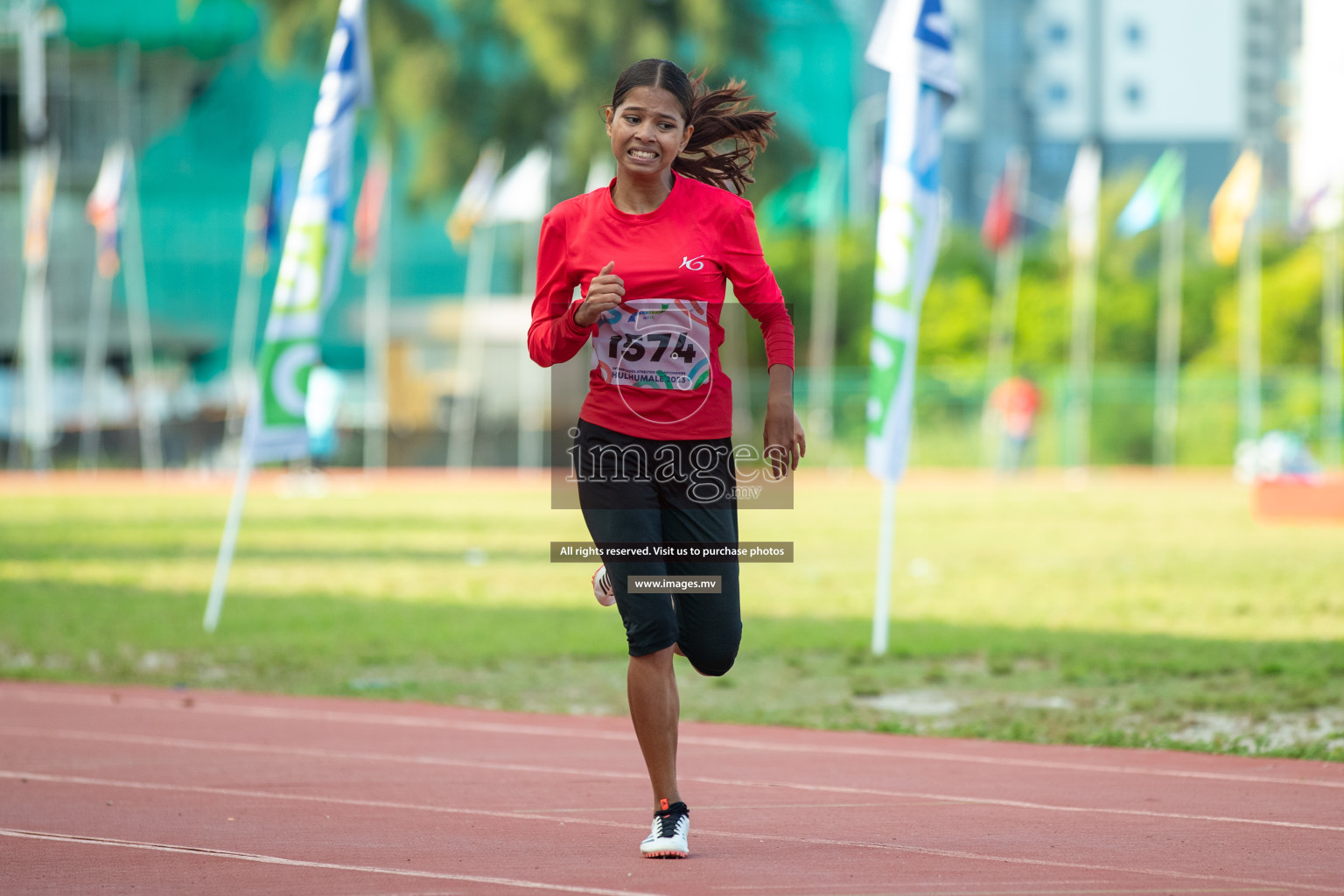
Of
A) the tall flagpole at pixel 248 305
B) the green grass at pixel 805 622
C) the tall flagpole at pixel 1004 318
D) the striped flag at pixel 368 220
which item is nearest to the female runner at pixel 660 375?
the green grass at pixel 805 622

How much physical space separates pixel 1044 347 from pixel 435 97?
19165 mm

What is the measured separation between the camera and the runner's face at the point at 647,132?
4758 millimetres

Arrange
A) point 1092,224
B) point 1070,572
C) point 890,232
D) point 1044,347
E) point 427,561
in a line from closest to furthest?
point 890,232, point 1070,572, point 427,561, point 1092,224, point 1044,347

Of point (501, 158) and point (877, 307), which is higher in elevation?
point (501, 158)

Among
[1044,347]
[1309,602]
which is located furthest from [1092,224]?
[1309,602]

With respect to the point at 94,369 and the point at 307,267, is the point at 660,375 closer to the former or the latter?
the point at 307,267

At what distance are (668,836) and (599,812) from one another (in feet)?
3.00

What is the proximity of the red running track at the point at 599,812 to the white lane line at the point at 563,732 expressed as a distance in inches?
1.1

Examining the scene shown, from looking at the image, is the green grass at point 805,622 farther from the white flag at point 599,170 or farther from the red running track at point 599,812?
the white flag at point 599,170

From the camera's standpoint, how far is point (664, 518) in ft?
16.2

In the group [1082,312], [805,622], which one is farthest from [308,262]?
[1082,312]

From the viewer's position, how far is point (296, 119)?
4375 centimetres

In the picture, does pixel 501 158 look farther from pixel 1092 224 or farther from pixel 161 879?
pixel 161 879

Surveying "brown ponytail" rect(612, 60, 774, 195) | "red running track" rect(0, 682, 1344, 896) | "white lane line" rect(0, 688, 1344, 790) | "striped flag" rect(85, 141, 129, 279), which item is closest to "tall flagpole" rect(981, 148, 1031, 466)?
"striped flag" rect(85, 141, 129, 279)
